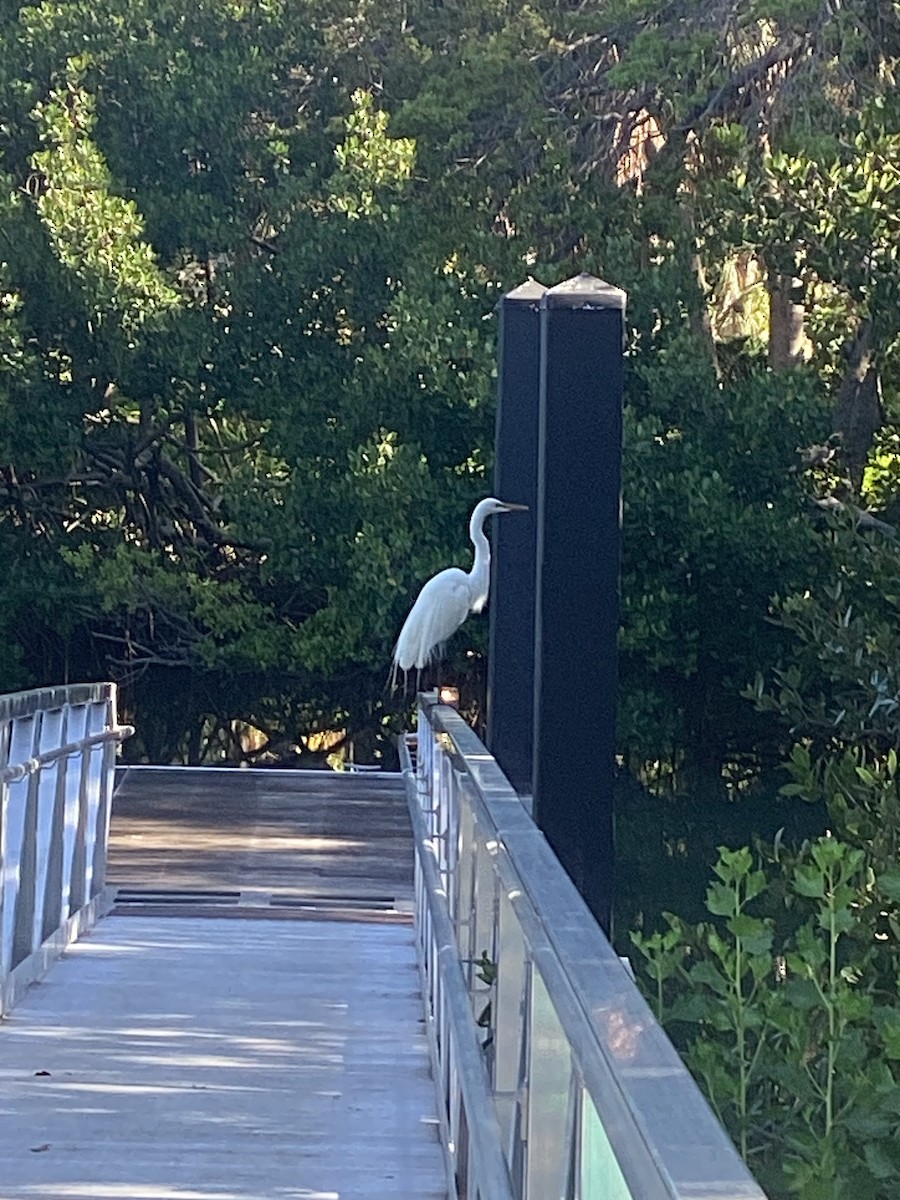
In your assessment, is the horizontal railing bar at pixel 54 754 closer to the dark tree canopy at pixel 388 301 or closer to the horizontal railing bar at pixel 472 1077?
the horizontal railing bar at pixel 472 1077

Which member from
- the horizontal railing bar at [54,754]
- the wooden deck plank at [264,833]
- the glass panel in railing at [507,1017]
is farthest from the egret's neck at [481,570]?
the glass panel in railing at [507,1017]

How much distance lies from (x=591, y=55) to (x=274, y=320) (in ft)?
10.4

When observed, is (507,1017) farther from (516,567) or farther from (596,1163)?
(516,567)

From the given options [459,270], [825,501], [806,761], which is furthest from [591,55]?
[806,761]

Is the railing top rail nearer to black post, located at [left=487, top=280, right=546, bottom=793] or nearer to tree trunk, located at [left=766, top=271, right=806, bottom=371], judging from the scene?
black post, located at [left=487, top=280, right=546, bottom=793]

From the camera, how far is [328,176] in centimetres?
1485

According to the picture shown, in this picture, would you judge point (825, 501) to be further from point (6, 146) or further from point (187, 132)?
point (6, 146)

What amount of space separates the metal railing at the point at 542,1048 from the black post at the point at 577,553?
0.65 ft

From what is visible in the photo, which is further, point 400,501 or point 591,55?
point 591,55

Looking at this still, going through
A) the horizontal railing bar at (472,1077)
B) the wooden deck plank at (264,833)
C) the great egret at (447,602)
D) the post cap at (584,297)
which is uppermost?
the post cap at (584,297)

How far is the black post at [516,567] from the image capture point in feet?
17.5

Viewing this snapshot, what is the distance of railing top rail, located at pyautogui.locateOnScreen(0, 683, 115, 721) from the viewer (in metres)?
5.12

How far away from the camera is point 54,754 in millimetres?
5750

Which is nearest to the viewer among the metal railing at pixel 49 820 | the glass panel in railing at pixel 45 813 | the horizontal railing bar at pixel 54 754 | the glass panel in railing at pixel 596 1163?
the glass panel in railing at pixel 596 1163
